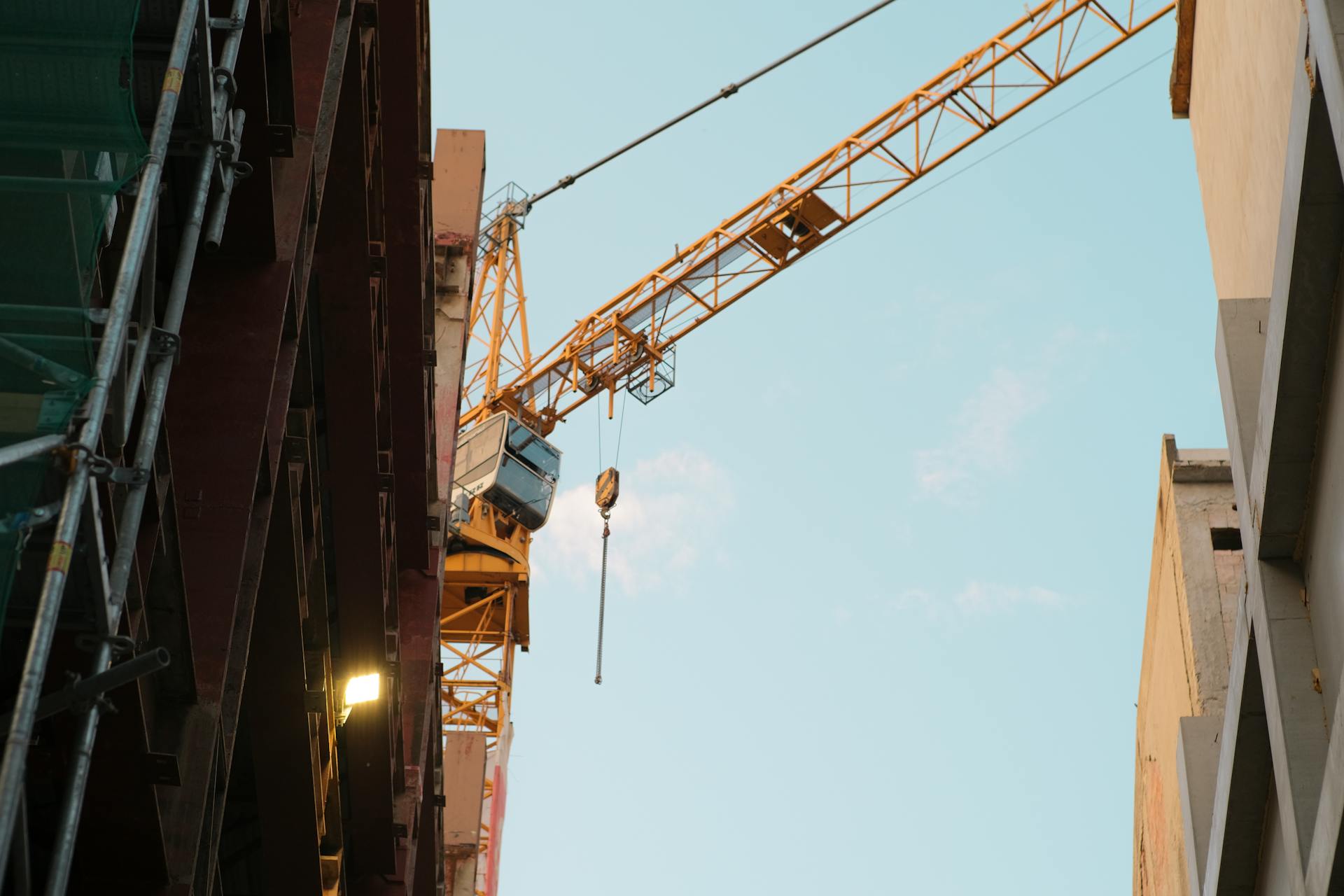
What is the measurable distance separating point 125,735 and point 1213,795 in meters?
11.4

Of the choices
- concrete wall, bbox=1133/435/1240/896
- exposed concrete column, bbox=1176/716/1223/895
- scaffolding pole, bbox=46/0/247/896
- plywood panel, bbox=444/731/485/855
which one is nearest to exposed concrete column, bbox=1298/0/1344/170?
scaffolding pole, bbox=46/0/247/896

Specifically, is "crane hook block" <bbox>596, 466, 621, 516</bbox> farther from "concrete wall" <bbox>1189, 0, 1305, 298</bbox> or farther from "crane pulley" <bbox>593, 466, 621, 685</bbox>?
A: "concrete wall" <bbox>1189, 0, 1305, 298</bbox>

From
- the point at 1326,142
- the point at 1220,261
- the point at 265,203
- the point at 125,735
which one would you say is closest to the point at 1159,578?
the point at 1220,261

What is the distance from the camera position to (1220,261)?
64.8ft

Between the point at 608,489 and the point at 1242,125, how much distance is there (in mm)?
32065

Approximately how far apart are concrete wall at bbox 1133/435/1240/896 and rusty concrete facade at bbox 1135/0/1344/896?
21.7 ft

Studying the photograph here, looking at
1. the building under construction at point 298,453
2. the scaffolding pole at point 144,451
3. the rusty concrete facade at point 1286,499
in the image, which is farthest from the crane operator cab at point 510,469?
the scaffolding pole at point 144,451

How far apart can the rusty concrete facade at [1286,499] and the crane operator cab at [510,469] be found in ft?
89.4

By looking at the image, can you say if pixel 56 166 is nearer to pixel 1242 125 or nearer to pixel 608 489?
pixel 1242 125

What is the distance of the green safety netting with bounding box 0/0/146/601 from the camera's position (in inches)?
263

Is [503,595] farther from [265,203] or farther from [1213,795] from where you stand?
[265,203]

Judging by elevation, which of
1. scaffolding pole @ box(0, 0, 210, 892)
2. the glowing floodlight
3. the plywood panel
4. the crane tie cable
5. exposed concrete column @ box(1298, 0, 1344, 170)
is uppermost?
the crane tie cable

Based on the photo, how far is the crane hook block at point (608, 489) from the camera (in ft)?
158

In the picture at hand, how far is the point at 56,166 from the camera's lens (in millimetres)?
7473
